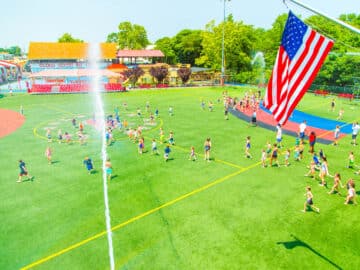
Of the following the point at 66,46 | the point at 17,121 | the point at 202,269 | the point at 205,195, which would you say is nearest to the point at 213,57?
the point at 66,46

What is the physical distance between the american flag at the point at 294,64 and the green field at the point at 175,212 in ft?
17.4

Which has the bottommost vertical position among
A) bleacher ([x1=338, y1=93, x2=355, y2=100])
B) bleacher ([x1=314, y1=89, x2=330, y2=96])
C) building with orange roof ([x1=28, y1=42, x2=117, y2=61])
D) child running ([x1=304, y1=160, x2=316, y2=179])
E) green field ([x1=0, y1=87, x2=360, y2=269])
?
green field ([x1=0, y1=87, x2=360, y2=269])

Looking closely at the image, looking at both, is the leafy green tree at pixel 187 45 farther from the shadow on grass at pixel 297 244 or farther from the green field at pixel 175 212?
the shadow on grass at pixel 297 244

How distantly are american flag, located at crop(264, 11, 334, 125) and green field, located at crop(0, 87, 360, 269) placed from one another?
17.4 ft

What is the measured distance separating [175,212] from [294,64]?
8298 millimetres

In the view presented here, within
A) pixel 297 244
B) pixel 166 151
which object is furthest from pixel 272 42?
pixel 297 244

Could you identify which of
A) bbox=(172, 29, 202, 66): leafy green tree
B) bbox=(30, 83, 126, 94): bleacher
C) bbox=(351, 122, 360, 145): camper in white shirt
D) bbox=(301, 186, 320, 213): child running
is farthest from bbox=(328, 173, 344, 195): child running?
bbox=(172, 29, 202, 66): leafy green tree

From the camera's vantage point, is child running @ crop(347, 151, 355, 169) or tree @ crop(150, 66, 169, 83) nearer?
child running @ crop(347, 151, 355, 169)

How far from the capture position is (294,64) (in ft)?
33.1

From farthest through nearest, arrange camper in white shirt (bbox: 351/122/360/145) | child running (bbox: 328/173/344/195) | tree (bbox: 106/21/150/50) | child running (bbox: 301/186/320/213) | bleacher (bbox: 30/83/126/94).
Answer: tree (bbox: 106/21/150/50)
bleacher (bbox: 30/83/126/94)
camper in white shirt (bbox: 351/122/360/145)
child running (bbox: 328/173/344/195)
child running (bbox: 301/186/320/213)

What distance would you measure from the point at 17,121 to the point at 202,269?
30537 millimetres

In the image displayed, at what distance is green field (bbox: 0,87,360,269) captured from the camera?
11180 millimetres

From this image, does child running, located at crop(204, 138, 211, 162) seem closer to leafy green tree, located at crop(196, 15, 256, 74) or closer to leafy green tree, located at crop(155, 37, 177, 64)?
leafy green tree, located at crop(196, 15, 256, 74)

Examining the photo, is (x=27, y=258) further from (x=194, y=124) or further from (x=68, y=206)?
(x=194, y=124)
